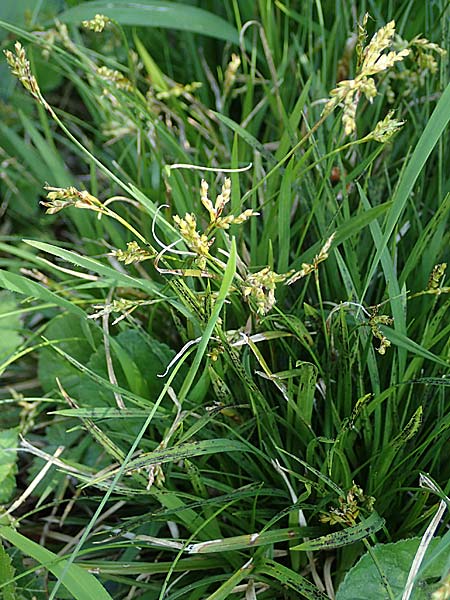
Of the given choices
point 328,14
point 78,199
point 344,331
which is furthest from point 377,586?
point 328,14

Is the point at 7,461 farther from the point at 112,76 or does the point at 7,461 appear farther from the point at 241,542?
the point at 112,76

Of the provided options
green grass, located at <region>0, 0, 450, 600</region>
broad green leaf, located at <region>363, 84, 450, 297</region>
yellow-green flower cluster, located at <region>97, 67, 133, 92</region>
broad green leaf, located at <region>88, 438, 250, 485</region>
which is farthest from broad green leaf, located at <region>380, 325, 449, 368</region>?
yellow-green flower cluster, located at <region>97, 67, 133, 92</region>

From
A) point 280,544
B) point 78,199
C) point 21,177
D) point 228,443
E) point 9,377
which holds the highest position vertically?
point 78,199

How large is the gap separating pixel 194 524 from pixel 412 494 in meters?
0.30

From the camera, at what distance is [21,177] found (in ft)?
4.89

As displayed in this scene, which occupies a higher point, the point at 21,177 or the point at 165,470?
the point at 21,177

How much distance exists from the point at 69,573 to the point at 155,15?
94cm

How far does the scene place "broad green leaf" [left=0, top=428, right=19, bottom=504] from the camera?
40.0 inches

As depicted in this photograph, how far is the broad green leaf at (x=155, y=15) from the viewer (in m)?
1.26

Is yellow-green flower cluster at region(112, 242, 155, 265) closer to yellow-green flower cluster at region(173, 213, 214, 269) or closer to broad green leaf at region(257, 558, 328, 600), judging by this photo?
yellow-green flower cluster at region(173, 213, 214, 269)

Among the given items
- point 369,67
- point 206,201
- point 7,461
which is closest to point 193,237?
point 206,201

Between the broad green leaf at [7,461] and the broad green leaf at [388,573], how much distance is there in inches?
19.1

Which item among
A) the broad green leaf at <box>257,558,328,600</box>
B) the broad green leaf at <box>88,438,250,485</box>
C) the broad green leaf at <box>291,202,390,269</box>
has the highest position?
the broad green leaf at <box>291,202,390,269</box>

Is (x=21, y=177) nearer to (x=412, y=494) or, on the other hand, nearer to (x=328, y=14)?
(x=328, y=14)
